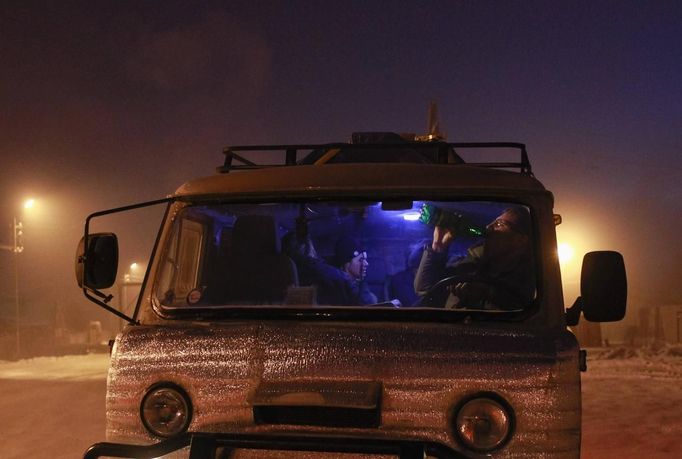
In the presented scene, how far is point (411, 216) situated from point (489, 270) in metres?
0.51

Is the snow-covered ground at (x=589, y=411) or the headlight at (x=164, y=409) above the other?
the headlight at (x=164, y=409)

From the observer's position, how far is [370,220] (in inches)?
174

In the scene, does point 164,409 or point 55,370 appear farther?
point 55,370

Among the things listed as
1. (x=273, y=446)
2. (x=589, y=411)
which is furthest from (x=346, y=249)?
(x=589, y=411)

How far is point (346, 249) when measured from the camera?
4.52 m

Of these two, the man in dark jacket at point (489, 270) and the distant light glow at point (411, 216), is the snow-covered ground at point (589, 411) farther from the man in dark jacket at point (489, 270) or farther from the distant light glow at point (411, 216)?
the distant light glow at point (411, 216)

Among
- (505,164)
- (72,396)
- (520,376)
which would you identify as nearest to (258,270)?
(520,376)

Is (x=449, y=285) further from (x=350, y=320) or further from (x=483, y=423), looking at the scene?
(x=483, y=423)

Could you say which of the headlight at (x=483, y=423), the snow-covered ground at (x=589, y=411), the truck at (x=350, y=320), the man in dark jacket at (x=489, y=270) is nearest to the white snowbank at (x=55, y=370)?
the snow-covered ground at (x=589, y=411)

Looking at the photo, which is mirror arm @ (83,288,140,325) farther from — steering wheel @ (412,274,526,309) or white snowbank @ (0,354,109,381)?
white snowbank @ (0,354,109,381)

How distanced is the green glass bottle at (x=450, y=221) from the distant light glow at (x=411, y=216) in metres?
0.02

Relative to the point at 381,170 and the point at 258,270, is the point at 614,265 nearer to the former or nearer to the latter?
the point at 381,170

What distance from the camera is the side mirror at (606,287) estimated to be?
395 centimetres

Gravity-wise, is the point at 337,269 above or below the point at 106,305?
above
